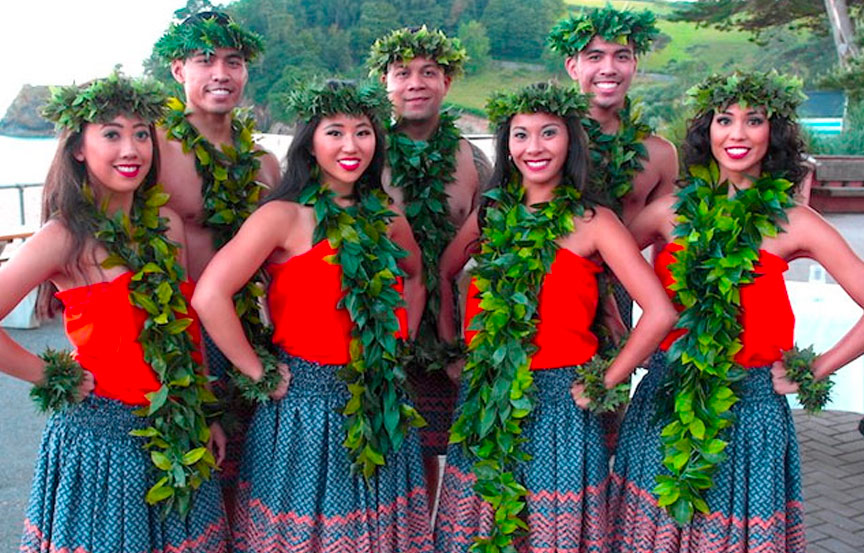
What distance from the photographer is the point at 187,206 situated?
3148 millimetres

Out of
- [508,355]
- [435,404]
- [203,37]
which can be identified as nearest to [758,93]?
[508,355]

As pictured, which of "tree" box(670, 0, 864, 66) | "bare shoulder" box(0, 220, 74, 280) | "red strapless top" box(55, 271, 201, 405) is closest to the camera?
"bare shoulder" box(0, 220, 74, 280)

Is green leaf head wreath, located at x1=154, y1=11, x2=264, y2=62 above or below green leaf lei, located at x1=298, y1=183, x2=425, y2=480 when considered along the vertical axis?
above

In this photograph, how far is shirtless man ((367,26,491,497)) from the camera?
3414mm

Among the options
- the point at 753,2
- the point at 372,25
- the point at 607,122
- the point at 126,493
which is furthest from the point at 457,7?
the point at 126,493

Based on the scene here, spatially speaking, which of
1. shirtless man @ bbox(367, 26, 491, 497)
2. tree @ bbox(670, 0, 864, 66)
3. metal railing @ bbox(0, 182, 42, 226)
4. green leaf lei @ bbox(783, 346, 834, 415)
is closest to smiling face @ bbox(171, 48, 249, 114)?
shirtless man @ bbox(367, 26, 491, 497)

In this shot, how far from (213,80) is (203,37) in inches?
6.3

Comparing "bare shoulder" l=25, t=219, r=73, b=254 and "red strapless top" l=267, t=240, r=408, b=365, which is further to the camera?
"red strapless top" l=267, t=240, r=408, b=365

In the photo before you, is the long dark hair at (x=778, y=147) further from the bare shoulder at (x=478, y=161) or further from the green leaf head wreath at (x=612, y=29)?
the bare shoulder at (x=478, y=161)

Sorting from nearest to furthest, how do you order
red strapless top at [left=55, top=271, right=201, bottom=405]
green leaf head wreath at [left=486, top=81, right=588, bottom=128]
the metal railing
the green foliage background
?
red strapless top at [left=55, top=271, right=201, bottom=405] < green leaf head wreath at [left=486, top=81, right=588, bottom=128] < the metal railing < the green foliage background

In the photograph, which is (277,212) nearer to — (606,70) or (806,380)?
(606,70)

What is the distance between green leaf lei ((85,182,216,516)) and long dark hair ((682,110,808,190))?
1.75 meters

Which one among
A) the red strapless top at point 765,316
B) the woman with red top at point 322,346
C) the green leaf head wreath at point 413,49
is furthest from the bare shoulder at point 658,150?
the woman with red top at point 322,346

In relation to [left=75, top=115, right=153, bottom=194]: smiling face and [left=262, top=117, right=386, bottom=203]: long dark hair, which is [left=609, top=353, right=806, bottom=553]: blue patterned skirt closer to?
[left=262, top=117, right=386, bottom=203]: long dark hair
